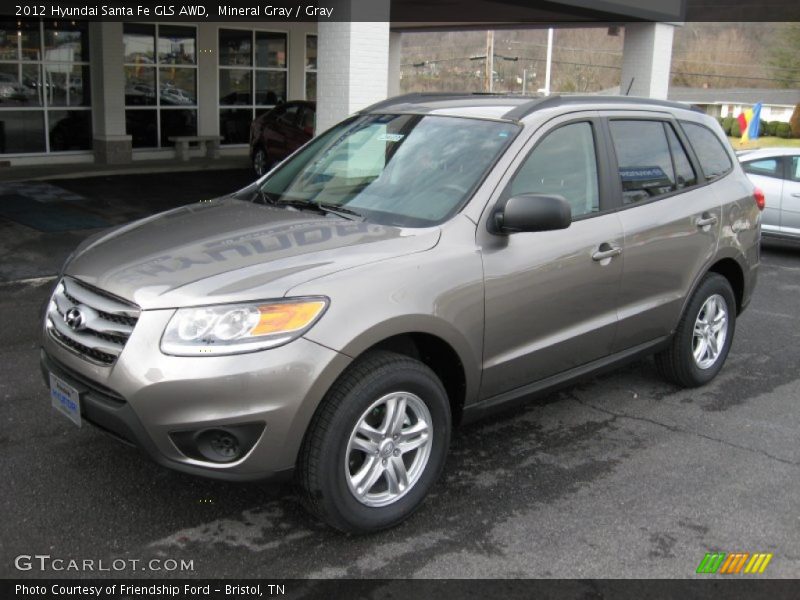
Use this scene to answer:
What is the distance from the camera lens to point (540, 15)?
57.1 ft

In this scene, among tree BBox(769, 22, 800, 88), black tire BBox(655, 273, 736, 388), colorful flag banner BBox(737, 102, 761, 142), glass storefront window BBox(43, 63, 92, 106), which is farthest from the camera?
tree BBox(769, 22, 800, 88)

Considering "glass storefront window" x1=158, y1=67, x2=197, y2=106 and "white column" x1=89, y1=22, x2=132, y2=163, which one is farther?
"glass storefront window" x1=158, y1=67, x2=197, y2=106

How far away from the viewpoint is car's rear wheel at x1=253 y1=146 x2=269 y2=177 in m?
16.4

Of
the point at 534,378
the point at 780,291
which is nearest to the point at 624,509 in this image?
the point at 534,378

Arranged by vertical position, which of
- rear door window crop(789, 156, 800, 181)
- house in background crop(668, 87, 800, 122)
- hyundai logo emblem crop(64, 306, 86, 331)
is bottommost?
hyundai logo emblem crop(64, 306, 86, 331)

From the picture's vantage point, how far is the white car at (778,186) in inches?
428

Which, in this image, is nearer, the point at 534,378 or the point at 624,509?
the point at 624,509

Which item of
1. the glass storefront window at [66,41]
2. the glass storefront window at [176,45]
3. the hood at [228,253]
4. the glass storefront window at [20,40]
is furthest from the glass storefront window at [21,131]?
the hood at [228,253]

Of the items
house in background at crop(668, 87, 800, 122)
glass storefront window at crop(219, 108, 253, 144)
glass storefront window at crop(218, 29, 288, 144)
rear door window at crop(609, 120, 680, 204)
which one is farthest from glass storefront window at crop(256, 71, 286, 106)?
house in background at crop(668, 87, 800, 122)

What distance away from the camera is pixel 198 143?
19.0 metres

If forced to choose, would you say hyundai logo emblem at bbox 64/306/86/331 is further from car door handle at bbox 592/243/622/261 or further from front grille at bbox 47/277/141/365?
car door handle at bbox 592/243/622/261

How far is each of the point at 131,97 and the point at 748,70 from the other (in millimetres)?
93457

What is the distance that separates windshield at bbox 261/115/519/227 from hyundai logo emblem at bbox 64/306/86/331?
4.27 feet

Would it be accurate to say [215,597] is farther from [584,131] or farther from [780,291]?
[780,291]
